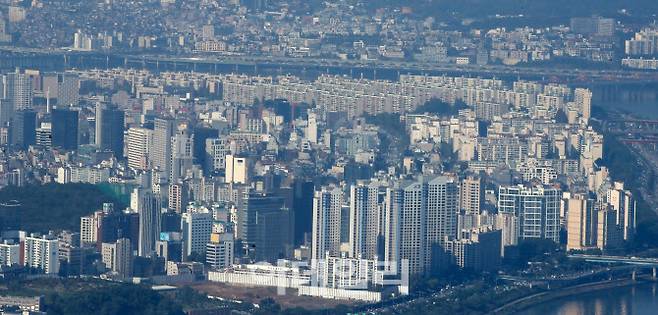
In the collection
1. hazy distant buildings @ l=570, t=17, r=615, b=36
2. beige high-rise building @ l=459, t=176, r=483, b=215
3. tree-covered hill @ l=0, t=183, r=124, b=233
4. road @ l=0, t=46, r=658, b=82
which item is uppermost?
hazy distant buildings @ l=570, t=17, r=615, b=36

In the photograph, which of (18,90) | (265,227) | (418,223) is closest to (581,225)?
(418,223)

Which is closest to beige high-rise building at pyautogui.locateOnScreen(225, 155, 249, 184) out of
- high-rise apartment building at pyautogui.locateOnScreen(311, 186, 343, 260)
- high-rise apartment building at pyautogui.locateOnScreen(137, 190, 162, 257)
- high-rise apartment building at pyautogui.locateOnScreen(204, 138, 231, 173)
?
high-rise apartment building at pyautogui.locateOnScreen(204, 138, 231, 173)

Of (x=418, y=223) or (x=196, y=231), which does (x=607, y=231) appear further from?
(x=196, y=231)

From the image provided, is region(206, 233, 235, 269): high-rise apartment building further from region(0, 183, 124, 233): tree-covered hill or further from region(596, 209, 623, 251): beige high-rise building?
region(596, 209, 623, 251): beige high-rise building

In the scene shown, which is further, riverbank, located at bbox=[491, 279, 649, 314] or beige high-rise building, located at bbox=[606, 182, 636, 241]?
beige high-rise building, located at bbox=[606, 182, 636, 241]

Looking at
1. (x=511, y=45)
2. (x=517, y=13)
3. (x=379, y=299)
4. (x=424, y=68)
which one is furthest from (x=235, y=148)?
(x=517, y=13)

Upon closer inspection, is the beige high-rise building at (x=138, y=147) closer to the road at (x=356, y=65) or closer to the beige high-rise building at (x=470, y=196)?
the beige high-rise building at (x=470, y=196)
